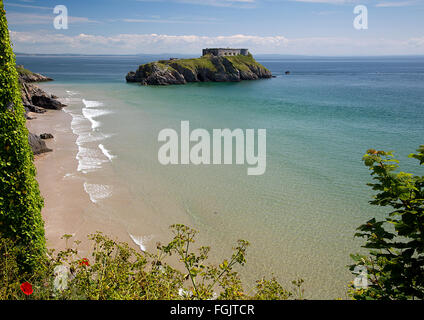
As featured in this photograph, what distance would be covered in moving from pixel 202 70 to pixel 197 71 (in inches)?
106

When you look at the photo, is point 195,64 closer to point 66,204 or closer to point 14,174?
point 66,204

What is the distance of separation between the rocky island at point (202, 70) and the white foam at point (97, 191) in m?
96.6

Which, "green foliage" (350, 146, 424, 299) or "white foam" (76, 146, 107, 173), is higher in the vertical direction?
"green foliage" (350, 146, 424, 299)

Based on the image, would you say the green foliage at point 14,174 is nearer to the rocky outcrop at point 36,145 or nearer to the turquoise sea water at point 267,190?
the turquoise sea water at point 267,190

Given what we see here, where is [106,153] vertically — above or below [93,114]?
below

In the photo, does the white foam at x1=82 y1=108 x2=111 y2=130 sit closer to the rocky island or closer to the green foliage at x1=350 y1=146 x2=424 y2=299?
the green foliage at x1=350 y1=146 x2=424 y2=299

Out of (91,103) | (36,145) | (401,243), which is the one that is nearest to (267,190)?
(401,243)

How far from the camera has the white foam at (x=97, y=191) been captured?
21.2m

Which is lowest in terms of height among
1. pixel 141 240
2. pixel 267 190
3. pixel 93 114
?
pixel 141 240

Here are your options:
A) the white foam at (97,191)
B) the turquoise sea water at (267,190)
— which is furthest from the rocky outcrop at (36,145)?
the white foam at (97,191)

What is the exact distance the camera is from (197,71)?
131 m

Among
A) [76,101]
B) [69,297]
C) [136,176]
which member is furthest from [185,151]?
[76,101]

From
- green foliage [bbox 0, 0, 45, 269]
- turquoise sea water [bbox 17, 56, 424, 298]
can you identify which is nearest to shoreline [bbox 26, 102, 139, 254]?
turquoise sea water [bbox 17, 56, 424, 298]

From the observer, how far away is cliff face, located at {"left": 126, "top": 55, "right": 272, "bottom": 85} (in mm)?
117812
